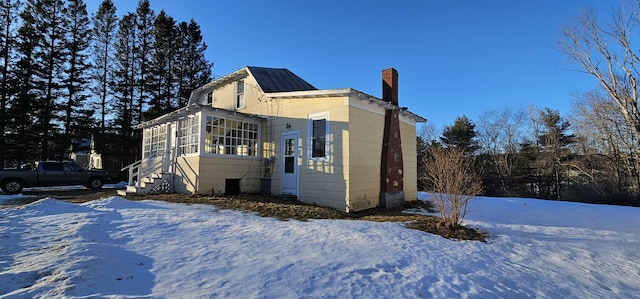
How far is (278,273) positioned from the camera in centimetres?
353

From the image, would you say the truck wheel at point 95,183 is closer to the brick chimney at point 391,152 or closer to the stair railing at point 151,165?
the stair railing at point 151,165

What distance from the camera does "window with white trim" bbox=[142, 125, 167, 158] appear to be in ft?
43.3

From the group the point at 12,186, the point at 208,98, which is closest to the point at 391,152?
the point at 208,98

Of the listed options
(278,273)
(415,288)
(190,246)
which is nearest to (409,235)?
(415,288)

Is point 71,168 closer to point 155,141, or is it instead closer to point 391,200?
point 155,141

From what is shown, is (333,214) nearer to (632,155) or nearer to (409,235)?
(409,235)

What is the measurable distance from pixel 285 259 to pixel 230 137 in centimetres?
797

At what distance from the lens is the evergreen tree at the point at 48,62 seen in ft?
66.0

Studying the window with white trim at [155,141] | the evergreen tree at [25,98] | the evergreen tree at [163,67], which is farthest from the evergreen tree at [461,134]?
the evergreen tree at [25,98]

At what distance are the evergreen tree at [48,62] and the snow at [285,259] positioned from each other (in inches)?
696

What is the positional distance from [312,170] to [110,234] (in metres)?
5.90

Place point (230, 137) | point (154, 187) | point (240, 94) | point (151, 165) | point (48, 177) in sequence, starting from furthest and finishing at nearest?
point (48, 177)
point (240, 94)
point (151, 165)
point (230, 137)
point (154, 187)

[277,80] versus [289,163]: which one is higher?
[277,80]

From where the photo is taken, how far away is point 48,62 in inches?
808
